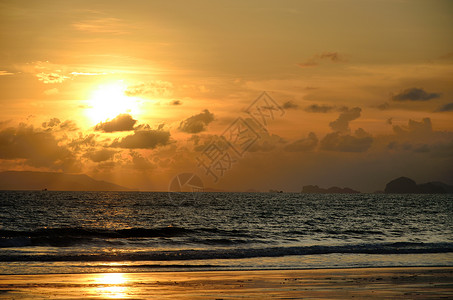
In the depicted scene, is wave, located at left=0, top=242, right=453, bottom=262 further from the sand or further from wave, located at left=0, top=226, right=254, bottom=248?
wave, located at left=0, top=226, right=254, bottom=248

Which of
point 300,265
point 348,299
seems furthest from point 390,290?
point 300,265

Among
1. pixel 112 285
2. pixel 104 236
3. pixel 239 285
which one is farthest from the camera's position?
pixel 104 236

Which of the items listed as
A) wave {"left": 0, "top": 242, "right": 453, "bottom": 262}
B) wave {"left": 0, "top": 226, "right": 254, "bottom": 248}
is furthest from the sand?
wave {"left": 0, "top": 226, "right": 254, "bottom": 248}

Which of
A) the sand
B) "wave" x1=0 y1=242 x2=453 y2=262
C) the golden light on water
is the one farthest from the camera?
"wave" x1=0 y1=242 x2=453 y2=262

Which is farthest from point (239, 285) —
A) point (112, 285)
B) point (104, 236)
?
point (104, 236)

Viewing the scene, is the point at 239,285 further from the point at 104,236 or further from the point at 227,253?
the point at 104,236

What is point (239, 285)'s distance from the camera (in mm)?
21344

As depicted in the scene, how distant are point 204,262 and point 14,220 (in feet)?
158

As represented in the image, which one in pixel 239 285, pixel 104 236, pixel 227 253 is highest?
pixel 239 285

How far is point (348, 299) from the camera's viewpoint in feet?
60.3

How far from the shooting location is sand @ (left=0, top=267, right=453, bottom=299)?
19.1 metres

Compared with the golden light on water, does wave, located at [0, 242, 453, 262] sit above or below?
below

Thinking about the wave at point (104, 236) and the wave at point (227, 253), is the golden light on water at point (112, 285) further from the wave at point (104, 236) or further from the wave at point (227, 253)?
the wave at point (104, 236)

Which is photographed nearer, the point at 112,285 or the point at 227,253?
the point at 112,285
